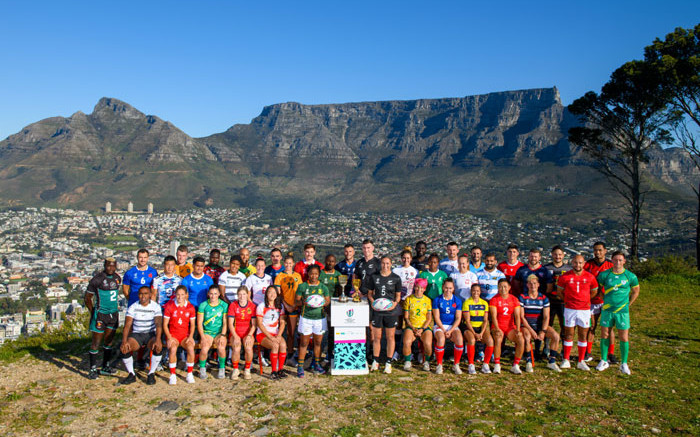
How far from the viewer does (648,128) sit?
19.9 metres

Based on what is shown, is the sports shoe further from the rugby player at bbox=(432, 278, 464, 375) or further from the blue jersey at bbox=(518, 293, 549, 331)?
the blue jersey at bbox=(518, 293, 549, 331)

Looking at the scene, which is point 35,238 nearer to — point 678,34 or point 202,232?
point 202,232

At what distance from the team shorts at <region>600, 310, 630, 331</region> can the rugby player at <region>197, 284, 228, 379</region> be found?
7.24 m

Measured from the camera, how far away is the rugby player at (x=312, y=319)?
8.41m

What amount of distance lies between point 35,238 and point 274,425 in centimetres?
8274

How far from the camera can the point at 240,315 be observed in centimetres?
845

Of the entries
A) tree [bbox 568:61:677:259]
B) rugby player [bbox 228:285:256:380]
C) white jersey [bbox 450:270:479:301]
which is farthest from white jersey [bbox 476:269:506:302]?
tree [bbox 568:61:677:259]

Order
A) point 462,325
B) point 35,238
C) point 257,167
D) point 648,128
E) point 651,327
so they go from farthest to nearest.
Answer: point 257,167, point 35,238, point 648,128, point 651,327, point 462,325

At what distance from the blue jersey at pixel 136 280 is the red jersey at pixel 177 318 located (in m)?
0.96

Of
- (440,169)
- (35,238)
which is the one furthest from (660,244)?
(35,238)

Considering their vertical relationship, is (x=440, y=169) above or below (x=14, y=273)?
above

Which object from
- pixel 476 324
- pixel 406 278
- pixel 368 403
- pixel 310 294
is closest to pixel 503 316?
pixel 476 324

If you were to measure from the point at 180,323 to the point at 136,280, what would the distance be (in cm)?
148

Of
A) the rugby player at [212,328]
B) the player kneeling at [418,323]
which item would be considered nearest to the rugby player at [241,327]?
the rugby player at [212,328]
